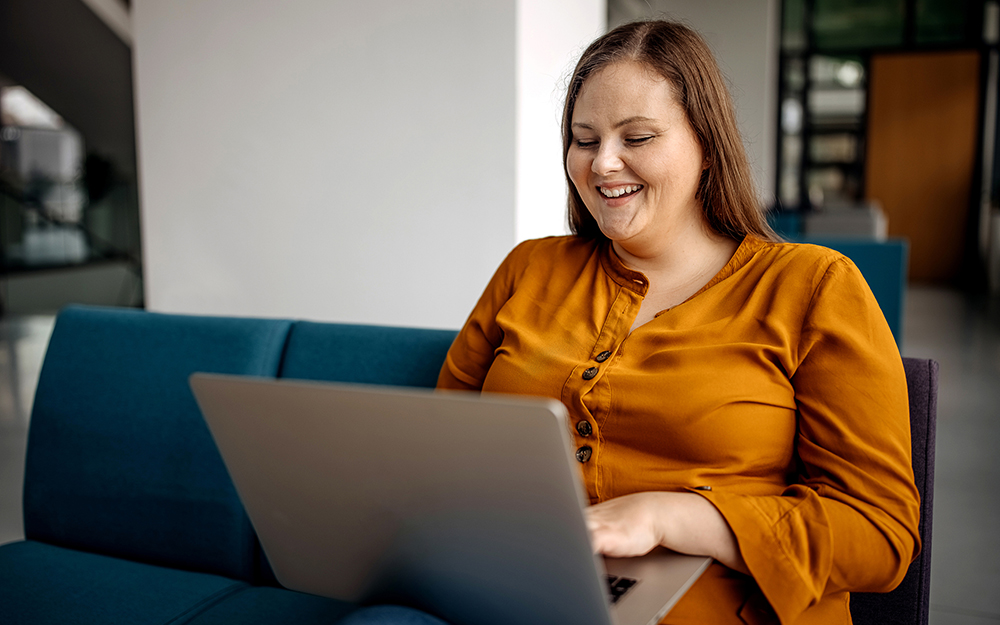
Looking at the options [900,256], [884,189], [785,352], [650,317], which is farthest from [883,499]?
[884,189]

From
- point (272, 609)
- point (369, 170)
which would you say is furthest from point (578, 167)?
point (369, 170)

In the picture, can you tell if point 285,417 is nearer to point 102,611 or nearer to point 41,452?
point 102,611

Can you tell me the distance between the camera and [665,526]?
914 millimetres

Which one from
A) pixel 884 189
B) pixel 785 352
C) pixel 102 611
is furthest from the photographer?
pixel 884 189

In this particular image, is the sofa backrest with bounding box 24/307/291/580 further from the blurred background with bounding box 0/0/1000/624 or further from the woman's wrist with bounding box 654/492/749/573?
the woman's wrist with bounding box 654/492/749/573

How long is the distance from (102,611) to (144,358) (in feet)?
1.76

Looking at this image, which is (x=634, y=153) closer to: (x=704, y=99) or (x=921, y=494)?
(x=704, y=99)

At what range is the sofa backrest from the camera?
1597 mm

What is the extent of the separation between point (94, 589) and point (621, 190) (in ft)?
3.92

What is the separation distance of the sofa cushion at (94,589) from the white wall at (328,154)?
3.44 feet

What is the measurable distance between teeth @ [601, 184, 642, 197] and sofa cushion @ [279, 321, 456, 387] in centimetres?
50

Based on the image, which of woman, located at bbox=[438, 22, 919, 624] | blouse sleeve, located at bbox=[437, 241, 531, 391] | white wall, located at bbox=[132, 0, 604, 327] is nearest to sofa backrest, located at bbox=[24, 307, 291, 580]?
blouse sleeve, located at bbox=[437, 241, 531, 391]

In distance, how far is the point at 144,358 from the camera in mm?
1694

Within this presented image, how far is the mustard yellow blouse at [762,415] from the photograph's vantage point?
0.95 m
